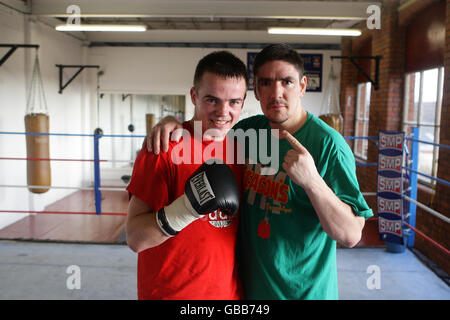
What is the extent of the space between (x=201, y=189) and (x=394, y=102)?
4.47 metres

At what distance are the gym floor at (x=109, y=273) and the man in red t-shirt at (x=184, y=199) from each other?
1.68m

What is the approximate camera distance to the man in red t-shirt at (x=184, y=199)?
1065mm

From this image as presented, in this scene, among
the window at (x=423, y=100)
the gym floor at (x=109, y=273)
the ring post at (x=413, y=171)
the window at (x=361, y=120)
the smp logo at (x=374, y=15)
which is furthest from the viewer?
the window at (x=361, y=120)

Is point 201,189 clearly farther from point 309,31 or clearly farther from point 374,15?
point 374,15

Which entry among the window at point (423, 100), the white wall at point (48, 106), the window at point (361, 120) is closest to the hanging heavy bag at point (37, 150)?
the white wall at point (48, 106)

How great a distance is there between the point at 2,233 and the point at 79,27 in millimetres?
2871

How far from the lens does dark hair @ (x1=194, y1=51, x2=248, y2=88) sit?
1097 millimetres

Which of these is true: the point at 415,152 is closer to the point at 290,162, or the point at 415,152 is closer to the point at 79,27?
the point at 290,162

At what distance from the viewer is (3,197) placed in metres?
4.67

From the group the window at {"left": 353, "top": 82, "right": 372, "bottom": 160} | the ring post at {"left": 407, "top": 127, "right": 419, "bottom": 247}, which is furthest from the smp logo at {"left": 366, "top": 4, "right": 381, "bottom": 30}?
the ring post at {"left": 407, "top": 127, "right": 419, "bottom": 247}

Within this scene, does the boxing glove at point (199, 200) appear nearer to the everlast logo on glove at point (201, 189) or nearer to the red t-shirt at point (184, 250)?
the everlast logo on glove at point (201, 189)

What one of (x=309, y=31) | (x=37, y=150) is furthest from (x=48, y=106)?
(x=309, y=31)

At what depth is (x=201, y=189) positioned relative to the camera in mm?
1009

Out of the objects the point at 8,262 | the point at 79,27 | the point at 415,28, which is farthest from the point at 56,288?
the point at 415,28
